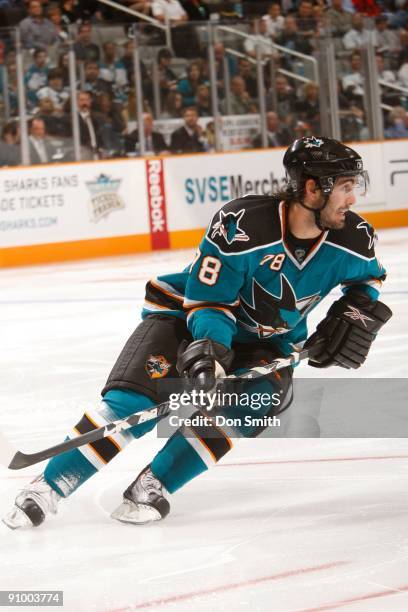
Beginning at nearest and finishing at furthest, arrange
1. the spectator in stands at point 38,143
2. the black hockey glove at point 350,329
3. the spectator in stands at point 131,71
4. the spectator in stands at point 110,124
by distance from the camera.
Answer: the black hockey glove at point 350,329 → the spectator in stands at point 38,143 → the spectator in stands at point 110,124 → the spectator in stands at point 131,71

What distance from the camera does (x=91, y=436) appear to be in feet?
8.06

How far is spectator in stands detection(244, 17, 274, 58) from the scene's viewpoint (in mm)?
10008

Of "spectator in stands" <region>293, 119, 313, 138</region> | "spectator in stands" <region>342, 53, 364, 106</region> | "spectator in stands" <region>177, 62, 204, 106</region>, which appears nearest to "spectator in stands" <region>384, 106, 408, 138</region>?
"spectator in stands" <region>342, 53, 364, 106</region>

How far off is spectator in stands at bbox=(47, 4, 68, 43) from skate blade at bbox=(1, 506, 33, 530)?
719 cm

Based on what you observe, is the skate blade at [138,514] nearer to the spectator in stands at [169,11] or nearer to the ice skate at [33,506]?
Answer: the ice skate at [33,506]

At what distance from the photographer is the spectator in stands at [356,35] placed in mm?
10555

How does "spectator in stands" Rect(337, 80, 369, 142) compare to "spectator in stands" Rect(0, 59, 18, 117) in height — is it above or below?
below

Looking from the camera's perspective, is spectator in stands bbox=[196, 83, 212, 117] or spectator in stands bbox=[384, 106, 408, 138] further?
spectator in stands bbox=[384, 106, 408, 138]

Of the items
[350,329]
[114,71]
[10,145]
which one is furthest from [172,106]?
[350,329]

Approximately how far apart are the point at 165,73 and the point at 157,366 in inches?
291

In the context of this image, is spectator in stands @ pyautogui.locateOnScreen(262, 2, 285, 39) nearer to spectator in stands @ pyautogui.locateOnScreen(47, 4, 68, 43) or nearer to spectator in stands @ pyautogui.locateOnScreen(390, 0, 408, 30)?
spectator in stands @ pyautogui.locateOnScreen(390, 0, 408, 30)

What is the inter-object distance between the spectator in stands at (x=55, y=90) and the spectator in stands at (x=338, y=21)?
287 cm

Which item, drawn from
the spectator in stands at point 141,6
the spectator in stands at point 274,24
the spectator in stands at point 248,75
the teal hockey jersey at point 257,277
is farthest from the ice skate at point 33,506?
the spectator in stands at point 141,6

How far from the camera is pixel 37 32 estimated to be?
911 cm
